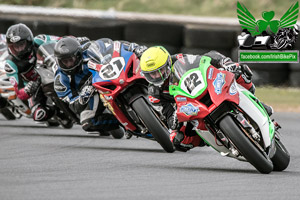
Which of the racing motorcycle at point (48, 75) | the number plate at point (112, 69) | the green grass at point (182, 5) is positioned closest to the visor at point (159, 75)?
the number plate at point (112, 69)

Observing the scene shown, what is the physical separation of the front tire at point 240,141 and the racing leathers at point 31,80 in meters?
5.55

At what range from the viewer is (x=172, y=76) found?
781 centimetres

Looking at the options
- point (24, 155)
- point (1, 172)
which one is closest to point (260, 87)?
point (24, 155)

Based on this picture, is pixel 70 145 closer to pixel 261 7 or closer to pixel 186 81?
pixel 186 81

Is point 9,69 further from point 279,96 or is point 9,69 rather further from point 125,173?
point 279,96

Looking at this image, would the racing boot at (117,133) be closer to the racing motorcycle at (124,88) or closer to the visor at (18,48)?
the racing motorcycle at (124,88)

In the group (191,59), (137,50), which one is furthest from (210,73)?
(137,50)

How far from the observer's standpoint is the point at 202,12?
1129 inches

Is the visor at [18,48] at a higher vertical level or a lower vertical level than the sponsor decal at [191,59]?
lower

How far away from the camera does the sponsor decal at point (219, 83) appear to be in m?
7.34

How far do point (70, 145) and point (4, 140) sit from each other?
1.02 m

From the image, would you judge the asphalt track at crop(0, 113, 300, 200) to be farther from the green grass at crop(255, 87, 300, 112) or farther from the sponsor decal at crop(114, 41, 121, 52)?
the green grass at crop(255, 87, 300, 112)

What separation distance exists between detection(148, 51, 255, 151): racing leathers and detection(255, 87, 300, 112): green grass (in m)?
8.83

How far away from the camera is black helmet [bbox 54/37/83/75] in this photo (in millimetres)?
10383
